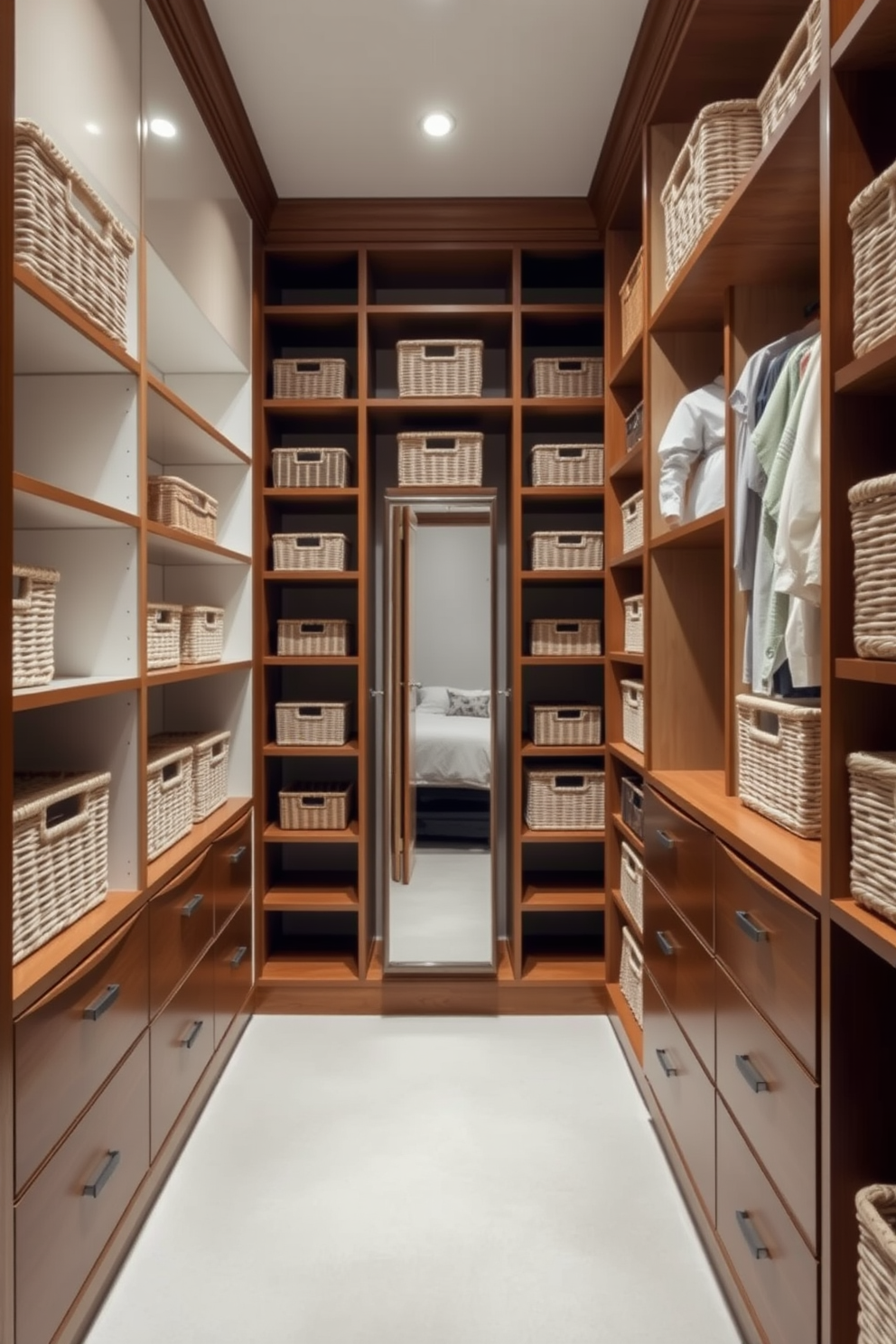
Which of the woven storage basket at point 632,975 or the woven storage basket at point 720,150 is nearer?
the woven storage basket at point 720,150

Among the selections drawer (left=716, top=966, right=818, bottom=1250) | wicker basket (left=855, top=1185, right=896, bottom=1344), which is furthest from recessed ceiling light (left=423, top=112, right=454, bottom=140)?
wicker basket (left=855, top=1185, right=896, bottom=1344)

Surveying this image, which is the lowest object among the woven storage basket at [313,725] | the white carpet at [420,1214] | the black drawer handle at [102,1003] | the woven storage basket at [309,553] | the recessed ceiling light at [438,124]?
the white carpet at [420,1214]

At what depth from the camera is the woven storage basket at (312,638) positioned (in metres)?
3.14

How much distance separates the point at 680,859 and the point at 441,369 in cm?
193

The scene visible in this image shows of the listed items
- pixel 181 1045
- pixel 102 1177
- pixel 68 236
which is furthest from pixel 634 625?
pixel 102 1177

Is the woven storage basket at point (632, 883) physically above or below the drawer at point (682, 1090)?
above

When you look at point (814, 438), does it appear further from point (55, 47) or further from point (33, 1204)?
point (33, 1204)

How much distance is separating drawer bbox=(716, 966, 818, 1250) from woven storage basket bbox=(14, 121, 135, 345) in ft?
5.68

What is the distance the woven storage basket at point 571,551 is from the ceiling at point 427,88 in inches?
45.9

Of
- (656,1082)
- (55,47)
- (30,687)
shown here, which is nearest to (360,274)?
(55,47)

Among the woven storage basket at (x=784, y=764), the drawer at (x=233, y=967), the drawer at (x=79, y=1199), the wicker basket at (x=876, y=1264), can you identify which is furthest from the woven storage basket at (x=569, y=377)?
the wicker basket at (x=876, y=1264)

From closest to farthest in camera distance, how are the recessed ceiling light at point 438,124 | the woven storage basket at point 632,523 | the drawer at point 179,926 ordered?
the drawer at point 179,926, the recessed ceiling light at point 438,124, the woven storage basket at point 632,523

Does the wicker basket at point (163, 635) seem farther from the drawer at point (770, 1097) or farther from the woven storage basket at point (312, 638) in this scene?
the drawer at point (770, 1097)

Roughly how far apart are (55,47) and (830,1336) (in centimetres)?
236
